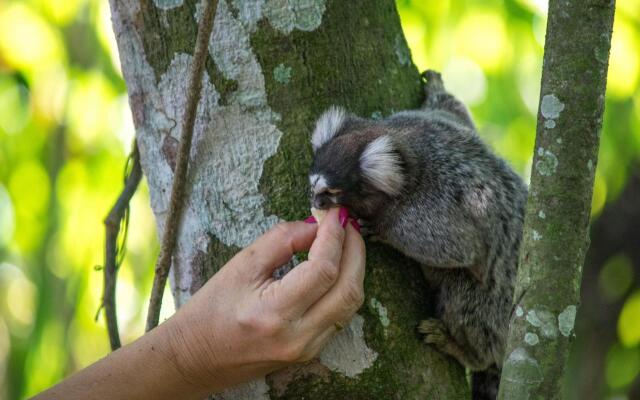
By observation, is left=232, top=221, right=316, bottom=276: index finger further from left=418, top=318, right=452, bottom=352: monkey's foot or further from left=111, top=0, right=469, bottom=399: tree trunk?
left=418, top=318, right=452, bottom=352: monkey's foot

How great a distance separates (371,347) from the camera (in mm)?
1988

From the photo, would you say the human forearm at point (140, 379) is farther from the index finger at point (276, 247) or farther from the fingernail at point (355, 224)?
the fingernail at point (355, 224)

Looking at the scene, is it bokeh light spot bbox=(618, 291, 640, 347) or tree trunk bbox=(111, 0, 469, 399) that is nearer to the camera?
tree trunk bbox=(111, 0, 469, 399)

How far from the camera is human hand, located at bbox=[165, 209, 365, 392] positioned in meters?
1.74

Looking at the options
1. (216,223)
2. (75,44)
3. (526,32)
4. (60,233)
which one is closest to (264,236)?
(216,223)

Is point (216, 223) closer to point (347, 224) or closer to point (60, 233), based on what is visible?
point (347, 224)

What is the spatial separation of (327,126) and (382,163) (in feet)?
0.71

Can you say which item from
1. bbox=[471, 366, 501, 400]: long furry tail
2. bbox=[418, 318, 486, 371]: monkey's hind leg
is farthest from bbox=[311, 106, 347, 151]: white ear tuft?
bbox=[471, 366, 501, 400]: long furry tail

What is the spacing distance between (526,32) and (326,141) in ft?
6.29

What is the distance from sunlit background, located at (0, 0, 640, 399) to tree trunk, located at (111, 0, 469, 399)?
174 centimetres

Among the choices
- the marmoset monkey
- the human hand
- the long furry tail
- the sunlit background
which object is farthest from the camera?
the sunlit background

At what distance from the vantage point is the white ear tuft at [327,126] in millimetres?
2107

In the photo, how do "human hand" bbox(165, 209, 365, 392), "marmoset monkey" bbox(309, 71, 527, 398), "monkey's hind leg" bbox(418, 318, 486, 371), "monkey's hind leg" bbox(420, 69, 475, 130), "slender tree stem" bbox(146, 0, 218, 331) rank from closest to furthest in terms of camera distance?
"human hand" bbox(165, 209, 365, 392), "slender tree stem" bbox(146, 0, 218, 331), "monkey's hind leg" bbox(418, 318, 486, 371), "marmoset monkey" bbox(309, 71, 527, 398), "monkey's hind leg" bbox(420, 69, 475, 130)

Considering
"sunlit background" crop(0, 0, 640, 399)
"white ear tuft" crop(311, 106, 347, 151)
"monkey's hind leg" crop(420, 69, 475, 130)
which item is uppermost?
"sunlit background" crop(0, 0, 640, 399)
